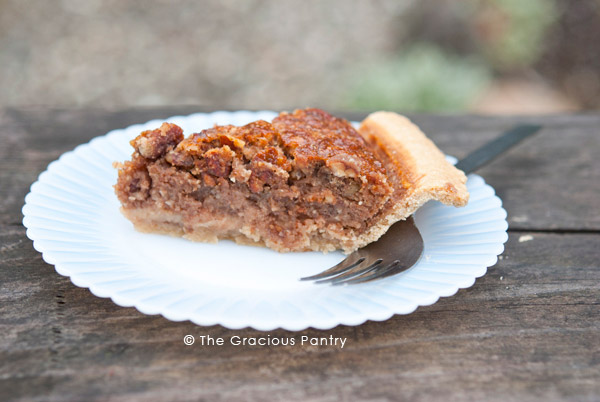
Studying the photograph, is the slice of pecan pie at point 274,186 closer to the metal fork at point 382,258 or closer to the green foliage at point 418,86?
the metal fork at point 382,258

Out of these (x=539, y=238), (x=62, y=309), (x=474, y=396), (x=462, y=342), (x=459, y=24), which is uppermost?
(x=459, y=24)

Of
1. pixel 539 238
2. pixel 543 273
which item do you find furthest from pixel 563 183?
pixel 543 273

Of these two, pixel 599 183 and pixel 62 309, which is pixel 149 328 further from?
pixel 599 183

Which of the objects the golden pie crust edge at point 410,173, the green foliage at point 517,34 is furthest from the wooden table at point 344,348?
the green foliage at point 517,34

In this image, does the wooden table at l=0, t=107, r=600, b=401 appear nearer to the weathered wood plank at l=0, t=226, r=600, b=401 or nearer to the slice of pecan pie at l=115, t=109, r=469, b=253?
the weathered wood plank at l=0, t=226, r=600, b=401

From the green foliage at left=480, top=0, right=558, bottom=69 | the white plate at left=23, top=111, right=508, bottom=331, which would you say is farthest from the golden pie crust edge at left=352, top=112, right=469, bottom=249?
the green foliage at left=480, top=0, right=558, bottom=69

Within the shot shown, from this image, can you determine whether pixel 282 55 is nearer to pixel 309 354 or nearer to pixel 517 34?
pixel 517 34
